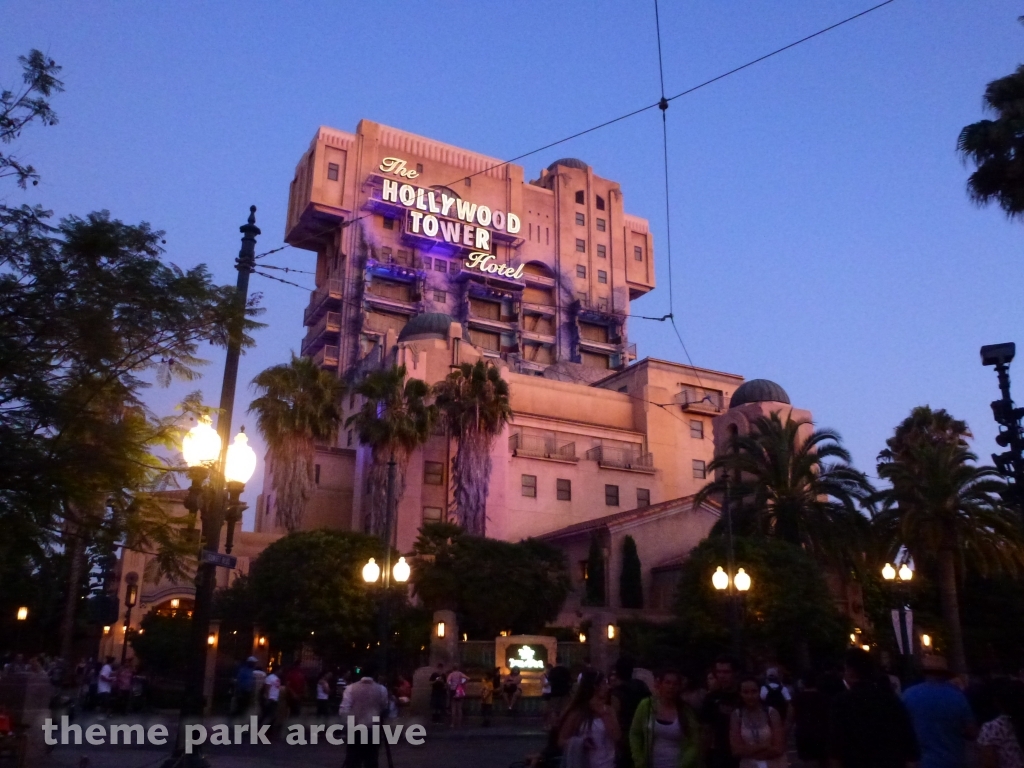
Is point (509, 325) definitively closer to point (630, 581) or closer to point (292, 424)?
point (292, 424)

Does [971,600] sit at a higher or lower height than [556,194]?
lower

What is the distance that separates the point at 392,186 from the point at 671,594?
45.9m

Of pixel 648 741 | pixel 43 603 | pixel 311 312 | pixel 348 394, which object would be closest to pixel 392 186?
pixel 311 312

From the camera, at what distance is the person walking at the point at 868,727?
21.2 feet

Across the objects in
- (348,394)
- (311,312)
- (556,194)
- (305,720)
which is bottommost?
(305,720)

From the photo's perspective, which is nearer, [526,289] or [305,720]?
[305,720]

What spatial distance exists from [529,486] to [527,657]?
64.7 ft

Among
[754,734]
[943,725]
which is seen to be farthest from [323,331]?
[943,725]

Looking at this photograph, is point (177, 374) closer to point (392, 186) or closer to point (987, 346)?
point (987, 346)

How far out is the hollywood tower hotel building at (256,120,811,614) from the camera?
→ 50.4 meters

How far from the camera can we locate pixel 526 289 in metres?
83.8

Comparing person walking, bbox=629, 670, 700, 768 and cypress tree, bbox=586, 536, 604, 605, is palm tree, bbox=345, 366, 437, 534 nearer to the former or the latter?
cypress tree, bbox=586, 536, 604, 605

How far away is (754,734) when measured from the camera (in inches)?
275

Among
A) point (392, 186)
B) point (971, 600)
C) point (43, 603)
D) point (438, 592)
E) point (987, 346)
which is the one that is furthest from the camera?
point (392, 186)
